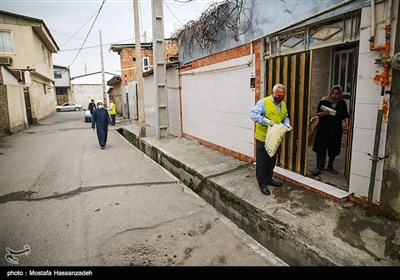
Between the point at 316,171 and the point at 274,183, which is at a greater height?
the point at 316,171

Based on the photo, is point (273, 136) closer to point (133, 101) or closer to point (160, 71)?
point (160, 71)

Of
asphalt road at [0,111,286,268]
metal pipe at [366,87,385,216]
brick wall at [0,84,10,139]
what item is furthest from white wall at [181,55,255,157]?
brick wall at [0,84,10,139]

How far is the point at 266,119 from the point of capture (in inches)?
154

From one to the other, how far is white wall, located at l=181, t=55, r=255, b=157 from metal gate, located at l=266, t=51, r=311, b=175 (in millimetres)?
805

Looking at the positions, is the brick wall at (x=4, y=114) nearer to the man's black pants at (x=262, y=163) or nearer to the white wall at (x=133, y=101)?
the white wall at (x=133, y=101)

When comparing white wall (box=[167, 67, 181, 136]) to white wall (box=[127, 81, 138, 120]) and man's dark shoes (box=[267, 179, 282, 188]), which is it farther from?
white wall (box=[127, 81, 138, 120])

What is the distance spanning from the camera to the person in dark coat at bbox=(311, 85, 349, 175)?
15.0ft

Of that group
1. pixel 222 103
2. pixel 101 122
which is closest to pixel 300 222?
pixel 222 103

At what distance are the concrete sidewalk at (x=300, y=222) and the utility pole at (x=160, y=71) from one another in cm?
461

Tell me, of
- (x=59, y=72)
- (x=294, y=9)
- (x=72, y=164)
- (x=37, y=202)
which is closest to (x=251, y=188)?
(x=294, y=9)

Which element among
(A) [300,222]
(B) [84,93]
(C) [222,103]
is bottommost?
(A) [300,222]

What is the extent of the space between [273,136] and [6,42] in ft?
73.1

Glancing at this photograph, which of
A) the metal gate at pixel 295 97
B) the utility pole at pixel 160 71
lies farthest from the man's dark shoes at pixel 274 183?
the utility pole at pixel 160 71

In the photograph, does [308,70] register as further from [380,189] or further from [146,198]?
[146,198]
